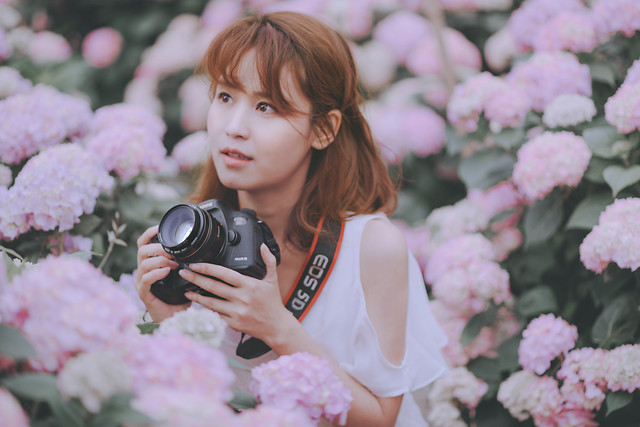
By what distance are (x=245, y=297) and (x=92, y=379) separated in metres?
0.55

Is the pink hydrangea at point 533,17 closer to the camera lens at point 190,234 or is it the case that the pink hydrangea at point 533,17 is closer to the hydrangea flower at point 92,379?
the camera lens at point 190,234

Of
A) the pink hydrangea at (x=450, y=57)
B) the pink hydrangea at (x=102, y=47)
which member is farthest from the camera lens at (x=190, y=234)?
the pink hydrangea at (x=102, y=47)

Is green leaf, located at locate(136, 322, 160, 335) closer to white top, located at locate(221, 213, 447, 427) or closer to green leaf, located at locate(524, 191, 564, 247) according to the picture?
white top, located at locate(221, 213, 447, 427)

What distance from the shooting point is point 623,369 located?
123 cm

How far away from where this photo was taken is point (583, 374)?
1.28m

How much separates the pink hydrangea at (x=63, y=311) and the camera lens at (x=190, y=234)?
38 cm

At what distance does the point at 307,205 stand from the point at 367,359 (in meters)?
0.41

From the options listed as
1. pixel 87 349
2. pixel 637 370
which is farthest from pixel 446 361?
pixel 87 349

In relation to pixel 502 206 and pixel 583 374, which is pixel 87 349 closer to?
pixel 583 374

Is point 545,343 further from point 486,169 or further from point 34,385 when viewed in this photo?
point 34,385

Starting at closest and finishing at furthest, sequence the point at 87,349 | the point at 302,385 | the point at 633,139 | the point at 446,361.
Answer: the point at 87,349, the point at 302,385, the point at 633,139, the point at 446,361

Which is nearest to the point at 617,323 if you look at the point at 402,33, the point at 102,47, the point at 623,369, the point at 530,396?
the point at 623,369

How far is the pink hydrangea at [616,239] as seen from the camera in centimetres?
122

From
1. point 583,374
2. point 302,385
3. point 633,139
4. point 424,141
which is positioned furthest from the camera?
point 424,141
